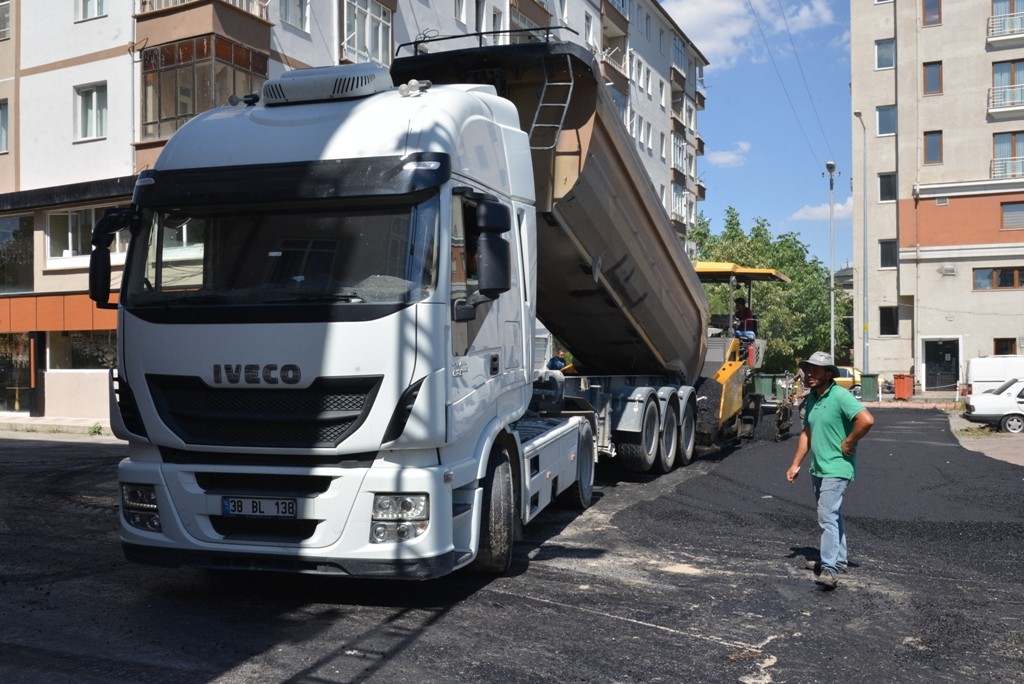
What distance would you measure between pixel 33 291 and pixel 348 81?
21.9 m

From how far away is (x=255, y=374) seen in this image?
600 centimetres

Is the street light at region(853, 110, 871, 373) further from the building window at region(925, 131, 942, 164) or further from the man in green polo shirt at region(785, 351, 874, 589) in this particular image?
the man in green polo shirt at region(785, 351, 874, 589)

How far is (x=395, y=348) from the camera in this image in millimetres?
5879

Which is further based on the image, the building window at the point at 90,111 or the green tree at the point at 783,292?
the green tree at the point at 783,292

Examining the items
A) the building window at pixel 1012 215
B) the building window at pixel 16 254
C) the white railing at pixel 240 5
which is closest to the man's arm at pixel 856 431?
the white railing at pixel 240 5

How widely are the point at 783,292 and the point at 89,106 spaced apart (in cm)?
3545

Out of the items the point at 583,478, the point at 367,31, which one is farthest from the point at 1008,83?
the point at 583,478

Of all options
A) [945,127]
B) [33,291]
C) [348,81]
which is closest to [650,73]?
[945,127]

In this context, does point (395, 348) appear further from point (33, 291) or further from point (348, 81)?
point (33, 291)

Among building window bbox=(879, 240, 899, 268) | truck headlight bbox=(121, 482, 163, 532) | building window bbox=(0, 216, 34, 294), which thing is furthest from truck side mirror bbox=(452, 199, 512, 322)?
building window bbox=(879, 240, 899, 268)

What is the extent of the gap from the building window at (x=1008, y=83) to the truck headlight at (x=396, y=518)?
151ft

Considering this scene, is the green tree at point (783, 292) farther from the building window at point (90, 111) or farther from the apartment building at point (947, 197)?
the building window at point (90, 111)

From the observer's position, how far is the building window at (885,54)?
48250 mm

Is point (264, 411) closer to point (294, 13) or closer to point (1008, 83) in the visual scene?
point (294, 13)
